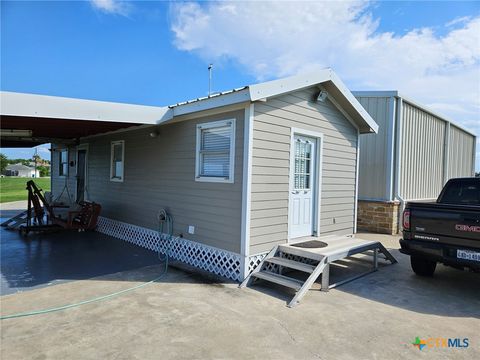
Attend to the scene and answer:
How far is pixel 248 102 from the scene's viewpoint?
473cm

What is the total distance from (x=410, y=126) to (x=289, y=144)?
22.1 feet

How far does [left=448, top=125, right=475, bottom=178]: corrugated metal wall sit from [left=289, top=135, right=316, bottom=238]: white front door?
10.6 m

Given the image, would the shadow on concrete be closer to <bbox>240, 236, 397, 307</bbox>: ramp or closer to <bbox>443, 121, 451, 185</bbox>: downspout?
<bbox>240, 236, 397, 307</bbox>: ramp

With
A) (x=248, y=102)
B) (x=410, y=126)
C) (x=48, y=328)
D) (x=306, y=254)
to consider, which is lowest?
(x=48, y=328)

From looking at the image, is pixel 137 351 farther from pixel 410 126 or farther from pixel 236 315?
pixel 410 126

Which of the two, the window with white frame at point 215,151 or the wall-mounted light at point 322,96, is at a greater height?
the wall-mounted light at point 322,96

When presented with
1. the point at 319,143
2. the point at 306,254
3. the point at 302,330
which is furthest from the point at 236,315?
the point at 319,143

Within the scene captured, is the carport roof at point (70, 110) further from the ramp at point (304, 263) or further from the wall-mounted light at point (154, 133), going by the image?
the ramp at point (304, 263)

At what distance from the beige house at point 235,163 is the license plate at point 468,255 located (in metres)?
2.47

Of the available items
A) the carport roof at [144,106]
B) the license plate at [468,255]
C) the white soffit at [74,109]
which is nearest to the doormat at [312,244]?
the license plate at [468,255]

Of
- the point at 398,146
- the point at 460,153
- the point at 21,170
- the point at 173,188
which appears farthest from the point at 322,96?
the point at 21,170

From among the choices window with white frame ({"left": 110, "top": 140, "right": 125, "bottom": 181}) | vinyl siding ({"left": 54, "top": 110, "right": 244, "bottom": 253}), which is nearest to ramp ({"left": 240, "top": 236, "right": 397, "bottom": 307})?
vinyl siding ({"left": 54, "top": 110, "right": 244, "bottom": 253})

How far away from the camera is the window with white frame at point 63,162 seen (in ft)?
37.1

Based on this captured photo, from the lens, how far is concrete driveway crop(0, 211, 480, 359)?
2887 mm
